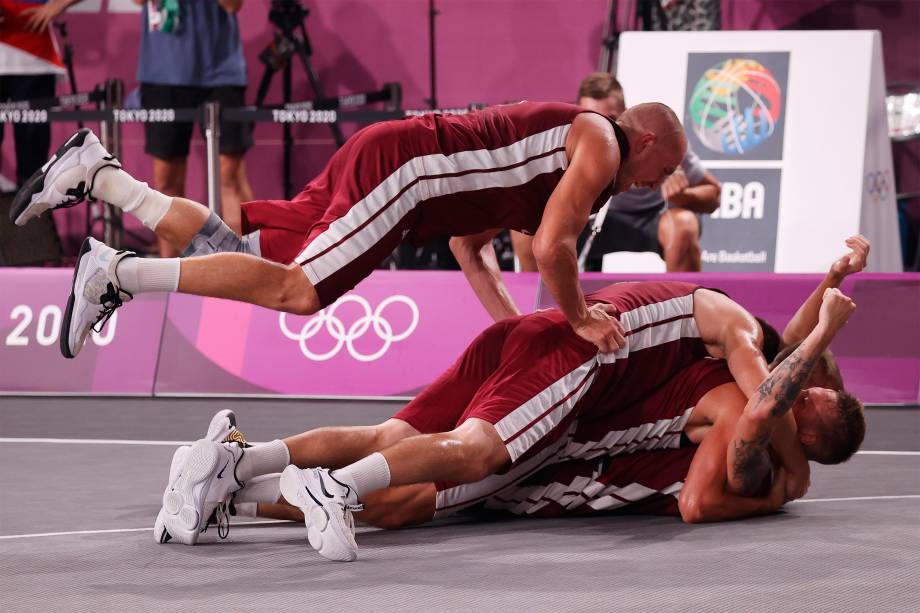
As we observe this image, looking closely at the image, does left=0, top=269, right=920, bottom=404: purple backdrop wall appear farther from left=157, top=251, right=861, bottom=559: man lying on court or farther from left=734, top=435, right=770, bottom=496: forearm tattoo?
left=734, top=435, right=770, bottom=496: forearm tattoo

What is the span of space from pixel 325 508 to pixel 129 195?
144 cm

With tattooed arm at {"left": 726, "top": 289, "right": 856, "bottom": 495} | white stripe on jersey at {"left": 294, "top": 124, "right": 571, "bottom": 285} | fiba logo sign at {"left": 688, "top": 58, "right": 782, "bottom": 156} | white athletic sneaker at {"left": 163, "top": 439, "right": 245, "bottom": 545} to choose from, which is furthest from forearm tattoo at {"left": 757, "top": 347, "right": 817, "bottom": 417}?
fiba logo sign at {"left": 688, "top": 58, "right": 782, "bottom": 156}

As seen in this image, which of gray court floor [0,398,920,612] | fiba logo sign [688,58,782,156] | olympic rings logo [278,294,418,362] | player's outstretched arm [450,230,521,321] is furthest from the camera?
fiba logo sign [688,58,782,156]


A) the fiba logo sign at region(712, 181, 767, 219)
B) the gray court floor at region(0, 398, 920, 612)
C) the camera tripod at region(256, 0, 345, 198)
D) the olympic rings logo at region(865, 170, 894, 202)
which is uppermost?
the camera tripod at region(256, 0, 345, 198)

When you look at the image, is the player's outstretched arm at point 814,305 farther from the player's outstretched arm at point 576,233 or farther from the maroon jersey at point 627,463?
the player's outstretched arm at point 576,233

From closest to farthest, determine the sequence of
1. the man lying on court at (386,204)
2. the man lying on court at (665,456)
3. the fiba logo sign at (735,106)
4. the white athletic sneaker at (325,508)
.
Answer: the white athletic sneaker at (325,508), the man lying on court at (665,456), the man lying on court at (386,204), the fiba logo sign at (735,106)

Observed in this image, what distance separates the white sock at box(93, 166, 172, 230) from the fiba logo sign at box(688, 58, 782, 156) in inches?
209

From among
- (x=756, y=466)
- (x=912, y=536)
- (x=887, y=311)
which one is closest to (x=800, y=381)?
(x=756, y=466)

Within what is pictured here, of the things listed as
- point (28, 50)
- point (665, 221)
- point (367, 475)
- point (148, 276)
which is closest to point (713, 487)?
point (367, 475)

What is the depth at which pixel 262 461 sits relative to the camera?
157 inches

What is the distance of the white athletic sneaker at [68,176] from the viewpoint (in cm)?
435

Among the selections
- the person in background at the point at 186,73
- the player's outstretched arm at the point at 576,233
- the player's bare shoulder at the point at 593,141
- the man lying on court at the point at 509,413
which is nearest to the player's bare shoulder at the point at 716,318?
the man lying on court at the point at 509,413

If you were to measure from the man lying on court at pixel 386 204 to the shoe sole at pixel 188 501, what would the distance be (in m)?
0.57

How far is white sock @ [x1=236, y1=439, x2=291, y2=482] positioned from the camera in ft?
13.0
